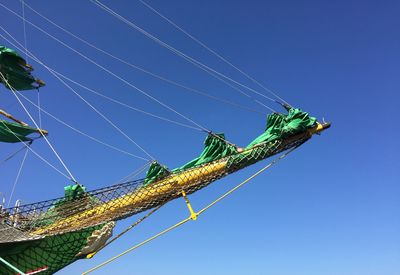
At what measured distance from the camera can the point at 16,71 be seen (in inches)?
985

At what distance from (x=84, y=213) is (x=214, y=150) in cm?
462

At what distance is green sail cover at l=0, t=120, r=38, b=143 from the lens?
23.1 metres

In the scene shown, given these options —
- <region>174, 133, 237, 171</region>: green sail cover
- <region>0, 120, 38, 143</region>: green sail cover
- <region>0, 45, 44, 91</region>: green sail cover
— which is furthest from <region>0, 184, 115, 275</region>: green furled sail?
<region>0, 45, 44, 91</region>: green sail cover

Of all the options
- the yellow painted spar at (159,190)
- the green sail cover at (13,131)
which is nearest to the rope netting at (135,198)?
the yellow painted spar at (159,190)

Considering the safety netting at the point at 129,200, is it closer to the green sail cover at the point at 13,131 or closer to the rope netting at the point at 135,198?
the rope netting at the point at 135,198

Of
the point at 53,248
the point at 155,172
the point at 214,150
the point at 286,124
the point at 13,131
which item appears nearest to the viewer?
the point at 286,124

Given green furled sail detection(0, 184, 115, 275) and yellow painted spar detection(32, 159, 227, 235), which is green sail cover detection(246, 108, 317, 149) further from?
green furled sail detection(0, 184, 115, 275)

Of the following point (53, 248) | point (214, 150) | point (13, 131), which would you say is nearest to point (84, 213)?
point (53, 248)

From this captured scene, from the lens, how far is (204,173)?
13.4 m

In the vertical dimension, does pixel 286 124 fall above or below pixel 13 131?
below

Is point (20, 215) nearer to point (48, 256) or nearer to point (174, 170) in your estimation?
point (48, 256)

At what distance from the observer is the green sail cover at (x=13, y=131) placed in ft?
75.9

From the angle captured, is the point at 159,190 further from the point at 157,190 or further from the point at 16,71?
the point at 16,71

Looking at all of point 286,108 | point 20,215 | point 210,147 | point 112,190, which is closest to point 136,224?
point 112,190
